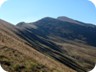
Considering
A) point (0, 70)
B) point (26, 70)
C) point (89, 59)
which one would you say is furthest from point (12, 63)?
point (89, 59)

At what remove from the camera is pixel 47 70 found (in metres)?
8.56

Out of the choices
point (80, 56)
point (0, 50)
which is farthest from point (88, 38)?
point (0, 50)

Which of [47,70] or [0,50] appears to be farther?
[0,50]

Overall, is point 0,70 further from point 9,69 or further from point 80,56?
point 80,56

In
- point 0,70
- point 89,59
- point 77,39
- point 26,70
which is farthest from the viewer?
Result: point 77,39

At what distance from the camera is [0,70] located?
675 centimetres

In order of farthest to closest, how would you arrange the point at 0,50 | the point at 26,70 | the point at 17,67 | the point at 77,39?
the point at 77,39
the point at 0,50
the point at 17,67
the point at 26,70

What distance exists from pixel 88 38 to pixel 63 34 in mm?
19742

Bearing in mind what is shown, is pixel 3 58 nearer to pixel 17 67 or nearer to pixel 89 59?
pixel 17 67

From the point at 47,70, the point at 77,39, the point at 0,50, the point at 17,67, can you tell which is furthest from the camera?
the point at 77,39

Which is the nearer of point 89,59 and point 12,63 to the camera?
point 12,63

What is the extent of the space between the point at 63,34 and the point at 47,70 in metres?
191

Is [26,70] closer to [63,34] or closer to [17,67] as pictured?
[17,67]

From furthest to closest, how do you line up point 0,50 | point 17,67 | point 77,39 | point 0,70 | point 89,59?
point 77,39
point 89,59
point 0,50
point 17,67
point 0,70
